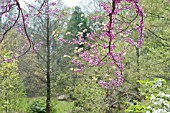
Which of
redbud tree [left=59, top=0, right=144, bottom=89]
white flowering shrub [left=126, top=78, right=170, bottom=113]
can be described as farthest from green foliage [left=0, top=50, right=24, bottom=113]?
white flowering shrub [left=126, top=78, right=170, bottom=113]

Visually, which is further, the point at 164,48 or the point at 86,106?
the point at 86,106

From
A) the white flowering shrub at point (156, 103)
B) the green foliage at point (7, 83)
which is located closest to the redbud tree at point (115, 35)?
the white flowering shrub at point (156, 103)

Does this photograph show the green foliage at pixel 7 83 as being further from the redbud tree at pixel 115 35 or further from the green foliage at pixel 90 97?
the redbud tree at pixel 115 35

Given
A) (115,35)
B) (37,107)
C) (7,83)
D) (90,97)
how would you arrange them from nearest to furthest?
1. (115,35)
2. (90,97)
3. (7,83)
4. (37,107)

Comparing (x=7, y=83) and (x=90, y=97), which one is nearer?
(x=90, y=97)

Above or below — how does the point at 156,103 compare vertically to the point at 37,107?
above

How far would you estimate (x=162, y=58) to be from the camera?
7520 millimetres

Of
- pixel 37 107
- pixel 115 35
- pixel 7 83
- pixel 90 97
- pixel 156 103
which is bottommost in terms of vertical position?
pixel 37 107

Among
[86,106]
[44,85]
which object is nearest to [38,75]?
[44,85]

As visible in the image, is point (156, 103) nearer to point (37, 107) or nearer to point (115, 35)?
point (115, 35)

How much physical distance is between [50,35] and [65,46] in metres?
0.81

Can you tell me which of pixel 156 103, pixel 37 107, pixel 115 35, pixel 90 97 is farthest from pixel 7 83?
pixel 115 35

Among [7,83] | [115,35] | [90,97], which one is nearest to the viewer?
[115,35]

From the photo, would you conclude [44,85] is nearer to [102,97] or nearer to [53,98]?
[53,98]
